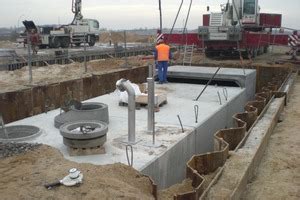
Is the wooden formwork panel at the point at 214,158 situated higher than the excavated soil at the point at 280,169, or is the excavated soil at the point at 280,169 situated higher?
the wooden formwork panel at the point at 214,158

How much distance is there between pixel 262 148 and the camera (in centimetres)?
590

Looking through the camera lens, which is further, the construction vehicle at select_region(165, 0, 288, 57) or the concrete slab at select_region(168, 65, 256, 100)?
the construction vehicle at select_region(165, 0, 288, 57)

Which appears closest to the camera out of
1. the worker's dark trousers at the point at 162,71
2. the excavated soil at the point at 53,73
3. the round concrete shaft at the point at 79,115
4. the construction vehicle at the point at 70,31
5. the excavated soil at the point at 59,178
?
the excavated soil at the point at 59,178

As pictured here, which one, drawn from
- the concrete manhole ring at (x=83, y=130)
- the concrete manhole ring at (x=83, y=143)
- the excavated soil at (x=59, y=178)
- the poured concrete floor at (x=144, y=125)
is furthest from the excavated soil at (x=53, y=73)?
the excavated soil at (x=59, y=178)

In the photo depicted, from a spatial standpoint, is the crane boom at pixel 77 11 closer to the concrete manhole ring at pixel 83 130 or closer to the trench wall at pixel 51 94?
the trench wall at pixel 51 94

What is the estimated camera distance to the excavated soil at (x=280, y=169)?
4.48 m

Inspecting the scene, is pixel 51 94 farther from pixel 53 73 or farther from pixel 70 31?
pixel 70 31

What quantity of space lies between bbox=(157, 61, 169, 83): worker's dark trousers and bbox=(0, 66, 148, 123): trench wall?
246 cm

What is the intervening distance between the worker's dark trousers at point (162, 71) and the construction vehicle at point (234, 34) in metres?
6.37

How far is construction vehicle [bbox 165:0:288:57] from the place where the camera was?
706 inches

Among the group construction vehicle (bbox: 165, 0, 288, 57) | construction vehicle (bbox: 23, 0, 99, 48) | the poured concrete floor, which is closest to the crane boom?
construction vehicle (bbox: 23, 0, 99, 48)

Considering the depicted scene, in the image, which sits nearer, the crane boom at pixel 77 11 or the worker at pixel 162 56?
the worker at pixel 162 56

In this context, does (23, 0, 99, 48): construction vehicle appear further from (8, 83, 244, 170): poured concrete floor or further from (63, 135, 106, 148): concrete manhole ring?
(63, 135, 106, 148): concrete manhole ring

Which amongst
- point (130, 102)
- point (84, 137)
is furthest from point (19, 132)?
point (130, 102)
